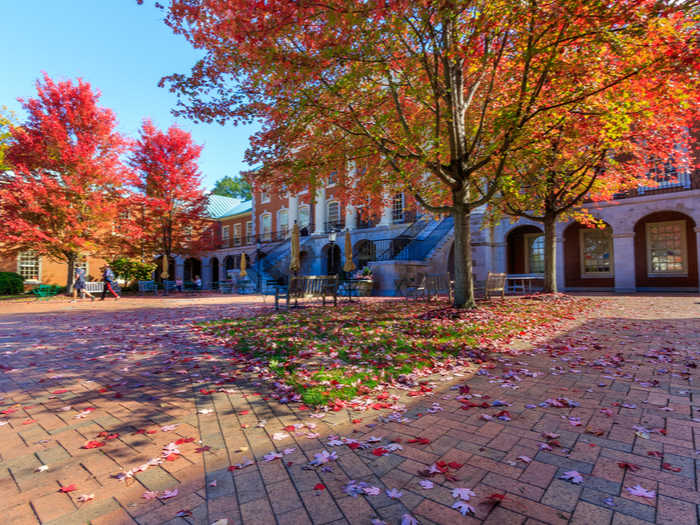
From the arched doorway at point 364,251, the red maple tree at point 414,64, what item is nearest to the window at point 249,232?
the arched doorway at point 364,251

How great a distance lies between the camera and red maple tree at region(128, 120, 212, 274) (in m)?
20.2

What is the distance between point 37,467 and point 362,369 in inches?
118

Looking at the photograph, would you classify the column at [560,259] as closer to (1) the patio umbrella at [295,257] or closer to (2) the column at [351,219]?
(2) the column at [351,219]

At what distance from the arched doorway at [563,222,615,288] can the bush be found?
108 ft

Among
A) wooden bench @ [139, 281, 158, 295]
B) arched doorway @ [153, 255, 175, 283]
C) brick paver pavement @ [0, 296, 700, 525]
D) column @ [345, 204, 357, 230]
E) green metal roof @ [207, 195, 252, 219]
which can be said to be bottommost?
brick paver pavement @ [0, 296, 700, 525]

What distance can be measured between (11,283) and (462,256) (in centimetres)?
2785

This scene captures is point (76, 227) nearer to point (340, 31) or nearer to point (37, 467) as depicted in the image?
point (340, 31)

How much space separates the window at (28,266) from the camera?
24.0 metres

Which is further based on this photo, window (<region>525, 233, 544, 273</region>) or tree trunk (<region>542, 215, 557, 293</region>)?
window (<region>525, 233, 544, 273</region>)

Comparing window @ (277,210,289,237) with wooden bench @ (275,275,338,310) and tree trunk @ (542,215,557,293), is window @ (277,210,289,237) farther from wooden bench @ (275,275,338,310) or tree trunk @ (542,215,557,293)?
tree trunk @ (542,215,557,293)

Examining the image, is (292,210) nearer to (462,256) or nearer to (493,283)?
→ (493,283)

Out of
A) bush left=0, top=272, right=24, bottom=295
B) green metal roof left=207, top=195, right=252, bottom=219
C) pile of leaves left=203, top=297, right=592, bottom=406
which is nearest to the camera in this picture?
pile of leaves left=203, top=297, right=592, bottom=406

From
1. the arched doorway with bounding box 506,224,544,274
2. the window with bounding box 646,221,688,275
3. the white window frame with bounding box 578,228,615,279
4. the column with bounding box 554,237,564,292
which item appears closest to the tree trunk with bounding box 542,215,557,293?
the column with bounding box 554,237,564,292

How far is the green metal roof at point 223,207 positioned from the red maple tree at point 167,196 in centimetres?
1354
